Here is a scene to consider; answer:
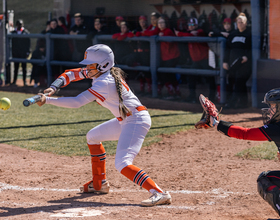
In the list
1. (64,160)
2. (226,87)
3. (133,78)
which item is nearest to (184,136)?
(64,160)

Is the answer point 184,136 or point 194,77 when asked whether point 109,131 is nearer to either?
point 184,136

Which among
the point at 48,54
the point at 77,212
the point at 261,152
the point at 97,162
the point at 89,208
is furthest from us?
the point at 48,54

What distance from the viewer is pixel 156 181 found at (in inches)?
193

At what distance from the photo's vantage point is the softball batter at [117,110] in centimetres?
390

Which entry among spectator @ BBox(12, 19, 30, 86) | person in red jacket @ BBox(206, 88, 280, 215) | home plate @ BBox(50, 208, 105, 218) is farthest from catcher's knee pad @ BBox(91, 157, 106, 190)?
spectator @ BBox(12, 19, 30, 86)

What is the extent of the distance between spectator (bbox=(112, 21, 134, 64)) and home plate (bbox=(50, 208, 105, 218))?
7493 mm

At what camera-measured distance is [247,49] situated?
9.20 metres

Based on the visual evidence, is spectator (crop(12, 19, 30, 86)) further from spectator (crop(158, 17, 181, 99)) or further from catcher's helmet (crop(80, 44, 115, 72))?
catcher's helmet (crop(80, 44, 115, 72))

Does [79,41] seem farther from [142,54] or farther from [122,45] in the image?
[142,54]

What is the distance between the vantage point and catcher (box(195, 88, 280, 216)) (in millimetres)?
3230

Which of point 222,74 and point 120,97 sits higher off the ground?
point 120,97

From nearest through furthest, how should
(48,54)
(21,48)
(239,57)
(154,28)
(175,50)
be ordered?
(239,57), (175,50), (154,28), (48,54), (21,48)

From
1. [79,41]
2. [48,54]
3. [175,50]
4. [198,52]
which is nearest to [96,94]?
[198,52]

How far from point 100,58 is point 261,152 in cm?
316
